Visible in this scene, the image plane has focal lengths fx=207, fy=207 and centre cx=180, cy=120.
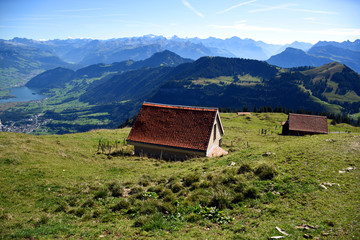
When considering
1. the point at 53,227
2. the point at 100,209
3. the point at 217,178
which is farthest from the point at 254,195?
the point at 53,227

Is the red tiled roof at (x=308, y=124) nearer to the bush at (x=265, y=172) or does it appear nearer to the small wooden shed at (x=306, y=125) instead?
the small wooden shed at (x=306, y=125)

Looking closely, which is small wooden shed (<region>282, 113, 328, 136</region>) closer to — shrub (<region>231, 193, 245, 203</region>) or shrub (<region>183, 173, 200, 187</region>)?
shrub (<region>183, 173, 200, 187</region>)

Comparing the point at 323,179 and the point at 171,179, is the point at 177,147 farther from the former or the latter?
the point at 323,179

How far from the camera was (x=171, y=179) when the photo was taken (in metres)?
17.6

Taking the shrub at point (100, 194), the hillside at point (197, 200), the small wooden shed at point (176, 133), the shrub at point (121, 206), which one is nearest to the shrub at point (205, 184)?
the hillside at point (197, 200)

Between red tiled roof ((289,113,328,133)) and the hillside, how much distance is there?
48785 mm

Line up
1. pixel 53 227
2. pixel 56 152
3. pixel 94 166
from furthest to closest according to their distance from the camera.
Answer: pixel 56 152, pixel 94 166, pixel 53 227

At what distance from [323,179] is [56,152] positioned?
90.4 feet

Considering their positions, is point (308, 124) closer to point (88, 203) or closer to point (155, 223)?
point (155, 223)

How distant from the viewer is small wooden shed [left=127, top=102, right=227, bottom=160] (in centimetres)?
2797

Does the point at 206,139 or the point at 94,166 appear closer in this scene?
the point at 94,166

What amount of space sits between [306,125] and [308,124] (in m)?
0.74

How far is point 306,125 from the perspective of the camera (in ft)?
213

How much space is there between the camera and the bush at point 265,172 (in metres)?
14.9
